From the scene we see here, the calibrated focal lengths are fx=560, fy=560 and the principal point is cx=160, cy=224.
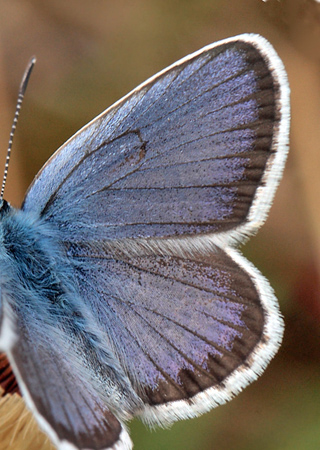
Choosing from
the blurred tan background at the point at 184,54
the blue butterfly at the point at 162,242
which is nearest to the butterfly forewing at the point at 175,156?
the blue butterfly at the point at 162,242

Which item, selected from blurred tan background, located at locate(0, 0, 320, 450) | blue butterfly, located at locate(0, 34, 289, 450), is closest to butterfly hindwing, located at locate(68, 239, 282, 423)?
blue butterfly, located at locate(0, 34, 289, 450)

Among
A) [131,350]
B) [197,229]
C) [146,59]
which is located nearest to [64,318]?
[131,350]

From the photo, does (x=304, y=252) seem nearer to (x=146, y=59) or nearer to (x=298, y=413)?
(x=298, y=413)

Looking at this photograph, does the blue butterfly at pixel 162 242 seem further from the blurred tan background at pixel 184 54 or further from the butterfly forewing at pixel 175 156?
the blurred tan background at pixel 184 54

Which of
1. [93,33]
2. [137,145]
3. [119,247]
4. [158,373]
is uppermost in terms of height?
[93,33]

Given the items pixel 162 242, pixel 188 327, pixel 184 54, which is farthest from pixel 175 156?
pixel 184 54
